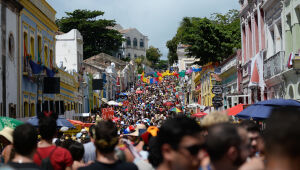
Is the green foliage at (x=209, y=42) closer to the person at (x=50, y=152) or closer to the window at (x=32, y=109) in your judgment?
the window at (x=32, y=109)

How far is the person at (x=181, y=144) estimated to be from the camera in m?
3.96

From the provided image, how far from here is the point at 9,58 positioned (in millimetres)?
21109

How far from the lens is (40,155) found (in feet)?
20.1

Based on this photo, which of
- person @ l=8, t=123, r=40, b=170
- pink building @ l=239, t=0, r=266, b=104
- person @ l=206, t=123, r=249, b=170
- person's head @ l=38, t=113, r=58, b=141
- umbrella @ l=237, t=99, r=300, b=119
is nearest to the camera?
person @ l=206, t=123, r=249, b=170

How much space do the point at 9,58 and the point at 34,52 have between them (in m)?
4.59

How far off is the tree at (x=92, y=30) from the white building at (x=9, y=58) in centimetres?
5858

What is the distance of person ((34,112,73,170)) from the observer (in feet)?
19.9

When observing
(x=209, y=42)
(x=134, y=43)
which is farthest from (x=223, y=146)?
(x=134, y=43)

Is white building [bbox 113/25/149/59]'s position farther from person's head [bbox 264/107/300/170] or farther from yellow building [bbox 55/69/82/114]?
person's head [bbox 264/107/300/170]

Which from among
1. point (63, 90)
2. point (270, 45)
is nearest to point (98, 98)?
point (63, 90)

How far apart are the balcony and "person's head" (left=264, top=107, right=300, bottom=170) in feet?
55.4

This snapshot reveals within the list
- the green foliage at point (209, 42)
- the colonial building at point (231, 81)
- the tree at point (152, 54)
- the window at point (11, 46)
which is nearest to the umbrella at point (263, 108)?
the window at point (11, 46)

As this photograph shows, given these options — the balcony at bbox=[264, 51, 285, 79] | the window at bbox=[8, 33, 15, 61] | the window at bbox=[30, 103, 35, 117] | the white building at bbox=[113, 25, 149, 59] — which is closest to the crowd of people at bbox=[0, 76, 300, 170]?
the balcony at bbox=[264, 51, 285, 79]

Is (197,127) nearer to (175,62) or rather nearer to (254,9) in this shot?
(254,9)
